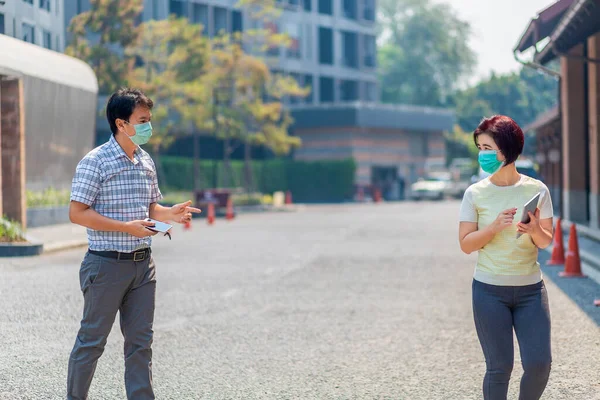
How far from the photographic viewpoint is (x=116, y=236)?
555 centimetres

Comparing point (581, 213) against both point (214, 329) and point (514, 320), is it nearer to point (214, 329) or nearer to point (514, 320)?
point (214, 329)

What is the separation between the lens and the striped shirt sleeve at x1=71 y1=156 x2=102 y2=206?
17.9 feet

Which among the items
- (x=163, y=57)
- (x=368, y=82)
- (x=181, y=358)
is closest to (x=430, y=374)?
(x=181, y=358)

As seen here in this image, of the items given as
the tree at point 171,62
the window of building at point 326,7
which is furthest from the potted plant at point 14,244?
the window of building at point 326,7

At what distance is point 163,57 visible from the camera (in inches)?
1741

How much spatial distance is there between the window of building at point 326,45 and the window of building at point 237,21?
898 cm

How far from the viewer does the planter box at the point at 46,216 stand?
24844 mm

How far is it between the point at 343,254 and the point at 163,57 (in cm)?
2739

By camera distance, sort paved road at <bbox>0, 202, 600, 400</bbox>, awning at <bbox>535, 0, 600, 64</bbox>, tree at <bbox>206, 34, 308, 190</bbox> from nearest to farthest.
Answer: paved road at <bbox>0, 202, 600, 400</bbox>
awning at <bbox>535, 0, 600, 64</bbox>
tree at <bbox>206, 34, 308, 190</bbox>

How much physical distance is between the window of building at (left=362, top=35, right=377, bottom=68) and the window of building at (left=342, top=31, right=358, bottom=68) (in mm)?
1021

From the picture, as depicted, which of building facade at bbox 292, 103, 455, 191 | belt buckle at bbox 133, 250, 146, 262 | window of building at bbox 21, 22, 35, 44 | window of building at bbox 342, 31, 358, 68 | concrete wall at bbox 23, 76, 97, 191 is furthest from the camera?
window of building at bbox 342, 31, 358, 68

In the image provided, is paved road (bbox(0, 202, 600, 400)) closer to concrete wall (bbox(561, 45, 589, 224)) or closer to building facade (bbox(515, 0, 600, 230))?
building facade (bbox(515, 0, 600, 230))

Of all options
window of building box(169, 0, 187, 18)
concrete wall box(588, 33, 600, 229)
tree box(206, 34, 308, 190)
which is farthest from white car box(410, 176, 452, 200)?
→ concrete wall box(588, 33, 600, 229)

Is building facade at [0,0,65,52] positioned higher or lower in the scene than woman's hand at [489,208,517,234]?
higher
